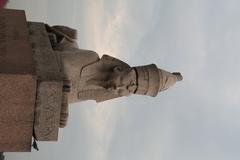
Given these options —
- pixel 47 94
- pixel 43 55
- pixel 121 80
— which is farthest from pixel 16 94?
pixel 121 80

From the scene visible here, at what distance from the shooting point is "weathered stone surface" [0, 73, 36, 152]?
764 centimetres

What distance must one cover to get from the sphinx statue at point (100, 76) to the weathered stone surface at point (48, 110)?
0.89 m

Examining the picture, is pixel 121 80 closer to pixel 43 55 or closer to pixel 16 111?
pixel 43 55

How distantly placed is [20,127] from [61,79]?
103cm

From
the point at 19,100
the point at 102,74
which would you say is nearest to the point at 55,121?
the point at 19,100

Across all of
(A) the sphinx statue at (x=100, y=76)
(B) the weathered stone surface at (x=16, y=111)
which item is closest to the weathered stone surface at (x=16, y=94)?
(B) the weathered stone surface at (x=16, y=111)

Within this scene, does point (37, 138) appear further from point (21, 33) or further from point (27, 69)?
point (21, 33)

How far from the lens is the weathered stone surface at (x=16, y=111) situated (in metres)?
7.64

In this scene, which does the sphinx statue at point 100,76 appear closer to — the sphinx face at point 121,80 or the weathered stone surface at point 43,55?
the sphinx face at point 121,80

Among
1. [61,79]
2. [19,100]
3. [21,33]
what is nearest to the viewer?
[19,100]

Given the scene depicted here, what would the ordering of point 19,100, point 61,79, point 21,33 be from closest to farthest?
point 19,100 < point 61,79 < point 21,33

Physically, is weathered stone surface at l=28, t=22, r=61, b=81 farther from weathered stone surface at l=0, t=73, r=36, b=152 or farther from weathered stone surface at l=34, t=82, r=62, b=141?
weathered stone surface at l=0, t=73, r=36, b=152

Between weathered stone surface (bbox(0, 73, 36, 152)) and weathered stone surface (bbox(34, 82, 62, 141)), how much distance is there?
131mm

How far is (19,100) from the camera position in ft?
25.6
